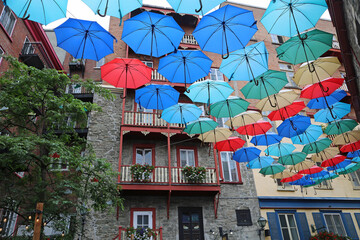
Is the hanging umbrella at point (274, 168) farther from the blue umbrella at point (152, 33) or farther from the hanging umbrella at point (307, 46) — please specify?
the blue umbrella at point (152, 33)

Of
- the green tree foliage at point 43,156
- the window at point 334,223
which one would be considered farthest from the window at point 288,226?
the green tree foliage at point 43,156

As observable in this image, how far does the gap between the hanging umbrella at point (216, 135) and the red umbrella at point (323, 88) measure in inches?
151

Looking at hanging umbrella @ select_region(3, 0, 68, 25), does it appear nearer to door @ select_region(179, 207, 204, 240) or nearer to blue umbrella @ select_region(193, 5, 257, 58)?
blue umbrella @ select_region(193, 5, 257, 58)

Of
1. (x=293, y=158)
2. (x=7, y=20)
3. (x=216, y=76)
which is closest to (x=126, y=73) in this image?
(x=293, y=158)

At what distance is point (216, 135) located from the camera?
11953 mm

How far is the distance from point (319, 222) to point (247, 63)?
12.7 m

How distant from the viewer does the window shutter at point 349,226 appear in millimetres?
16078

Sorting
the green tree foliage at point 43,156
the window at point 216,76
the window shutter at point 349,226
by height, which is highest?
the window at point 216,76

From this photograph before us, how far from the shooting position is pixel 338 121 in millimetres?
10844

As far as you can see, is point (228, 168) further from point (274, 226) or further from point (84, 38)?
point (84, 38)

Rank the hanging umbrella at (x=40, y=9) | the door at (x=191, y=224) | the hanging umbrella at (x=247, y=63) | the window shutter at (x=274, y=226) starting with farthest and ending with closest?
the window shutter at (x=274, y=226), the door at (x=191, y=224), the hanging umbrella at (x=247, y=63), the hanging umbrella at (x=40, y=9)

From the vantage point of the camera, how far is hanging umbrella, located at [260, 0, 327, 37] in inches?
266

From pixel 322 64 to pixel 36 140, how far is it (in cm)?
988

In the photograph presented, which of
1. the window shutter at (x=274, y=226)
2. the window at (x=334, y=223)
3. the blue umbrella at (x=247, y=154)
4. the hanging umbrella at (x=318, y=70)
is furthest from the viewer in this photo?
the window at (x=334, y=223)
